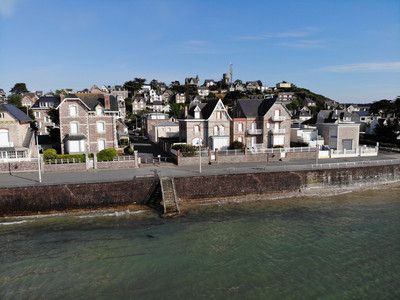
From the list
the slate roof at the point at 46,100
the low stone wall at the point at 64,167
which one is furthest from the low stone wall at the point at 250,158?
the slate roof at the point at 46,100

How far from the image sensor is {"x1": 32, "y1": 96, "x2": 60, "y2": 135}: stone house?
5784 cm

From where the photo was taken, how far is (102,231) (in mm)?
24672

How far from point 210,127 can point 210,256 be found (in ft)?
87.4

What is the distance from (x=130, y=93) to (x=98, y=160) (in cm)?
11656

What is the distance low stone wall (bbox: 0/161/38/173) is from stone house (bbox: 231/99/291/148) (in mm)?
24785

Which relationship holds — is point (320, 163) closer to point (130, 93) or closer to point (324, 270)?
point (324, 270)

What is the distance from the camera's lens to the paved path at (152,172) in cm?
3081

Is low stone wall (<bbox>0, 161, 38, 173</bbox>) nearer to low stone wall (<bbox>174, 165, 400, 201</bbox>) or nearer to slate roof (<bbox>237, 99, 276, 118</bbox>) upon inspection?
low stone wall (<bbox>174, 165, 400, 201</bbox>)

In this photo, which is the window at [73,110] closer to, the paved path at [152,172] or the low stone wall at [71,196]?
the paved path at [152,172]

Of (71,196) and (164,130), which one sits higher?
(164,130)

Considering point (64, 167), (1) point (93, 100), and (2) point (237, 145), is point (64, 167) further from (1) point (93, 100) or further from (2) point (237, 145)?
(2) point (237, 145)

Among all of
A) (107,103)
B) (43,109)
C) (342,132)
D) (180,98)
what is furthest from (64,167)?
(180,98)

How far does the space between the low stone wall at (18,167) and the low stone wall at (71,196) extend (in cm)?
682

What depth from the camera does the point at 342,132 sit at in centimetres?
4809
